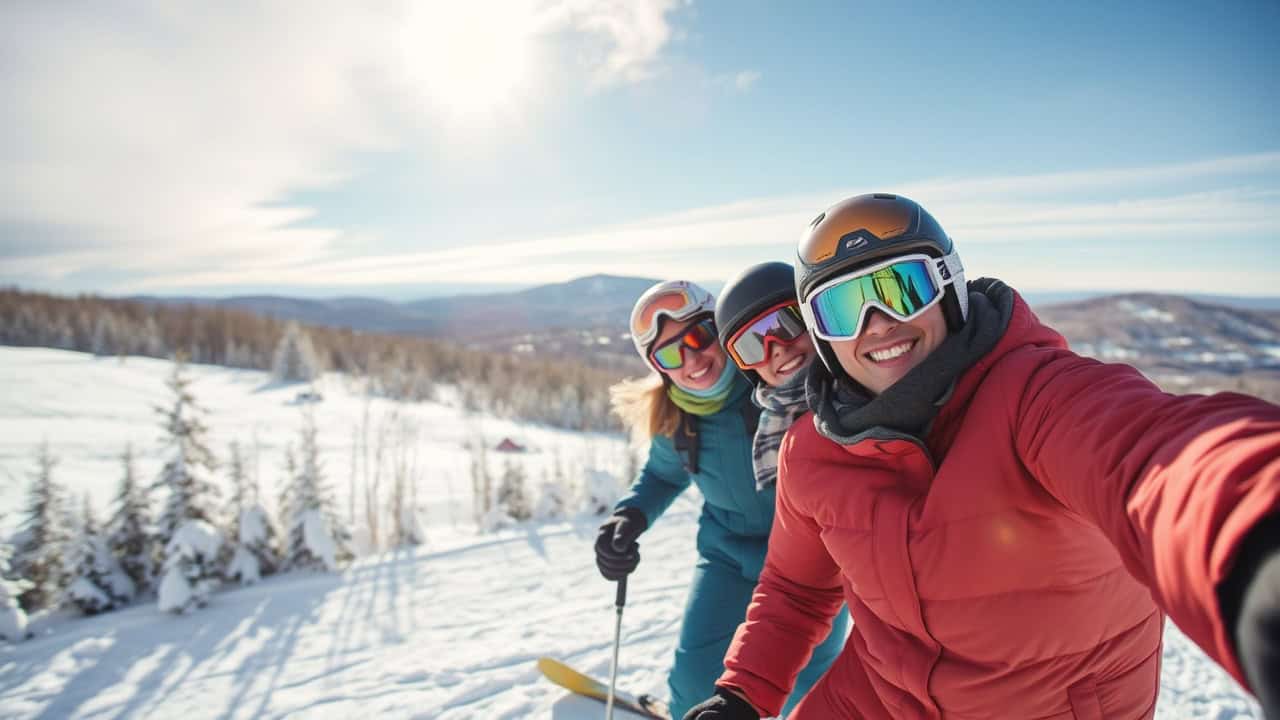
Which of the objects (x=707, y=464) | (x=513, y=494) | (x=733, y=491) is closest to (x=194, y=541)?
(x=707, y=464)

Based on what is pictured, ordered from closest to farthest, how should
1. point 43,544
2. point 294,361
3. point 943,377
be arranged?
point 943,377 → point 43,544 → point 294,361

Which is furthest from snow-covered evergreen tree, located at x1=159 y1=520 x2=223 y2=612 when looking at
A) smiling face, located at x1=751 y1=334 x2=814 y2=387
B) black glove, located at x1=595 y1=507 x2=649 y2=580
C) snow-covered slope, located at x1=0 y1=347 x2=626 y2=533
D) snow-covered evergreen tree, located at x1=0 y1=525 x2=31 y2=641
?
snow-covered slope, located at x1=0 y1=347 x2=626 y2=533

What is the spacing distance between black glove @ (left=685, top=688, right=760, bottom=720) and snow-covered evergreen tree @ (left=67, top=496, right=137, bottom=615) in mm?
8873

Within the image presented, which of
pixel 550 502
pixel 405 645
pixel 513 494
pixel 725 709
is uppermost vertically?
pixel 725 709

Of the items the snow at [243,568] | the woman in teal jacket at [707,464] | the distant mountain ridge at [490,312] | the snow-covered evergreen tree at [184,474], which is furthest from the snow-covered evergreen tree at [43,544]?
the distant mountain ridge at [490,312]

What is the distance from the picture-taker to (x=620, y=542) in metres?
3.21

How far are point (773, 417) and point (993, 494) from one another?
1203mm

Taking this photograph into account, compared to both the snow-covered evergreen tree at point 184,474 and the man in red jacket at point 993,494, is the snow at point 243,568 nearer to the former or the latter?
the snow-covered evergreen tree at point 184,474

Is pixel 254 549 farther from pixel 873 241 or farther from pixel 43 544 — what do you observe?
pixel 873 241

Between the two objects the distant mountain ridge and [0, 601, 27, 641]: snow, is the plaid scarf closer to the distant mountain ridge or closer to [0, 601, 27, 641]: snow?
[0, 601, 27, 641]: snow

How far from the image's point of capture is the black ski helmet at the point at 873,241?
1433 millimetres

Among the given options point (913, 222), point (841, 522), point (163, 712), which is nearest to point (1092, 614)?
point (841, 522)

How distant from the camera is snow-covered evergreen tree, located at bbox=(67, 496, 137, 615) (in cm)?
673

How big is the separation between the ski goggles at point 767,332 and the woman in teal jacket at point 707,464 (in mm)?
496
